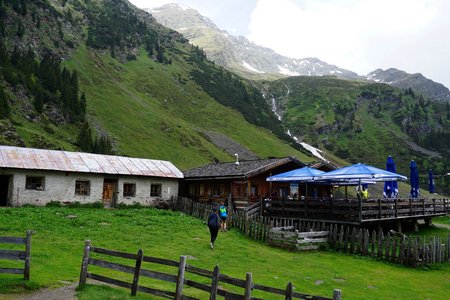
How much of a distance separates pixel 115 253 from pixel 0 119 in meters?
53.8

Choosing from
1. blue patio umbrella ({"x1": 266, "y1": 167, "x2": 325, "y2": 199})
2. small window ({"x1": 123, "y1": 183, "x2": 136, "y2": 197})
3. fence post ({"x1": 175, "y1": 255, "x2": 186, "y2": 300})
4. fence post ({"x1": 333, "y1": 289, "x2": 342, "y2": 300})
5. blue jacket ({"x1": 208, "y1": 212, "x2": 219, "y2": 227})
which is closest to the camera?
fence post ({"x1": 333, "y1": 289, "x2": 342, "y2": 300})

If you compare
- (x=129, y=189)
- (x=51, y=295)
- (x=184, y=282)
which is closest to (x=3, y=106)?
(x=129, y=189)

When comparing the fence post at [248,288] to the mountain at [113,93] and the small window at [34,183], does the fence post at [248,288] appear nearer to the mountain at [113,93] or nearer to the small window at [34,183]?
the small window at [34,183]

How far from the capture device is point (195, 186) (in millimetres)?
44812

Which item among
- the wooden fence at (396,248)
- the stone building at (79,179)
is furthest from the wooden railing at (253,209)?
the stone building at (79,179)

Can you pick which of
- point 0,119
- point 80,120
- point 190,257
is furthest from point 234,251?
point 80,120

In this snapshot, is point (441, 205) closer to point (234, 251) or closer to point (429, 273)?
point (429, 273)

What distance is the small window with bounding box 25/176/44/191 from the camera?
34.5 meters

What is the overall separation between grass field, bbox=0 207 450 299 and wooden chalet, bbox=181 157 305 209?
34.5ft

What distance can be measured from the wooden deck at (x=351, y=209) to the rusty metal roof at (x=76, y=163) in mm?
15185

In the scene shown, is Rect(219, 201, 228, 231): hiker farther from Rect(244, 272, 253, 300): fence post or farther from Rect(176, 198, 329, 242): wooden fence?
Rect(244, 272, 253, 300): fence post

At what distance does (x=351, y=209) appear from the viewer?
25.7m

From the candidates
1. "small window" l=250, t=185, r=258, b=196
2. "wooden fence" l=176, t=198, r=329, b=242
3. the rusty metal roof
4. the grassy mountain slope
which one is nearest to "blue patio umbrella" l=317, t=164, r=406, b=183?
"wooden fence" l=176, t=198, r=329, b=242

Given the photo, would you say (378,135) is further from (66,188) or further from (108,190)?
(66,188)
